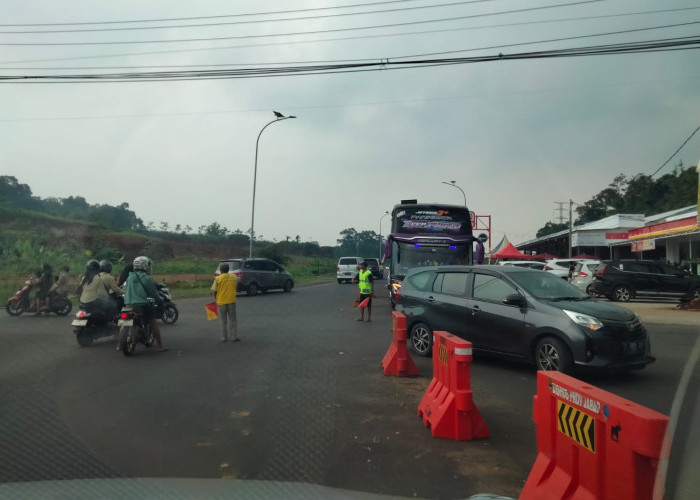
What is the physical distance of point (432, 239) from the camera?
680 inches

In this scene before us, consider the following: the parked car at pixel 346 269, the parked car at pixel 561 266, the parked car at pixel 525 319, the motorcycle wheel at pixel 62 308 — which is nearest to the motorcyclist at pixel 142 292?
the parked car at pixel 525 319

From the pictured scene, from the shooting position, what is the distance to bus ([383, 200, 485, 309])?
17.2 m

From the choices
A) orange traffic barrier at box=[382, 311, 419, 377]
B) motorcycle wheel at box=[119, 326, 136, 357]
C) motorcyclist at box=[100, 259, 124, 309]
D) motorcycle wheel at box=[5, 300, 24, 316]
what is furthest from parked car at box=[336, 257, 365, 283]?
orange traffic barrier at box=[382, 311, 419, 377]

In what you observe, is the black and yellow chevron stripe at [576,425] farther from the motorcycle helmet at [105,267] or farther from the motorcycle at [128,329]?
the motorcycle helmet at [105,267]

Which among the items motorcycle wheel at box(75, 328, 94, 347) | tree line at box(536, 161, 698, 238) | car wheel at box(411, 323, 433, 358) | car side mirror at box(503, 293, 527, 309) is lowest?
motorcycle wheel at box(75, 328, 94, 347)

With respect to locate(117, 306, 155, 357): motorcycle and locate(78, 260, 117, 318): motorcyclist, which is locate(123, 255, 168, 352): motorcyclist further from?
locate(78, 260, 117, 318): motorcyclist

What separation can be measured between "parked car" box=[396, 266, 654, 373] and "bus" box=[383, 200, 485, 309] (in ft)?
22.6

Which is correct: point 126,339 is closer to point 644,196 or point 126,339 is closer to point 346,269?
point 346,269

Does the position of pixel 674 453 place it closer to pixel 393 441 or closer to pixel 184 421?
pixel 393 441

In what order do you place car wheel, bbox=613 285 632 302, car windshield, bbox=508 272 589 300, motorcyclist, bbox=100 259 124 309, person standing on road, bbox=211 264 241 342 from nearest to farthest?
car windshield, bbox=508 272 589 300 → motorcyclist, bbox=100 259 124 309 → person standing on road, bbox=211 264 241 342 → car wheel, bbox=613 285 632 302

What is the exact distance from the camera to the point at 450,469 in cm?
451

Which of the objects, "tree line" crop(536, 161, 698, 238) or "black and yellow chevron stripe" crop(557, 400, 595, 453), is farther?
"tree line" crop(536, 161, 698, 238)

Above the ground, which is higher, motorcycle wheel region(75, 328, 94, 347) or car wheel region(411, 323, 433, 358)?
car wheel region(411, 323, 433, 358)

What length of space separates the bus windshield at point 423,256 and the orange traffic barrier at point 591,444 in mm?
13576
